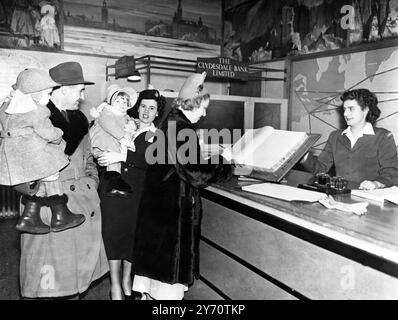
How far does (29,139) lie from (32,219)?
0.51 metres

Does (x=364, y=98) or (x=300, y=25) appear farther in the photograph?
(x=300, y=25)

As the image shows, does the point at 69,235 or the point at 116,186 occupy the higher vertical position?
the point at 116,186

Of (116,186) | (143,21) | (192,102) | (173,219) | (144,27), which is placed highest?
(143,21)

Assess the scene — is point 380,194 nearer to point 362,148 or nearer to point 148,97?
point 362,148

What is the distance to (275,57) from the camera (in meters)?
6.69

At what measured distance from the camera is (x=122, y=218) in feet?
10.1

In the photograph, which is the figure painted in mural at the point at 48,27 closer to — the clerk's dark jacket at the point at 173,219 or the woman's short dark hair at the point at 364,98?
the clerk's dark jacket at the point at 173,219

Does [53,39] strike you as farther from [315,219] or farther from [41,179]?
[315,219]

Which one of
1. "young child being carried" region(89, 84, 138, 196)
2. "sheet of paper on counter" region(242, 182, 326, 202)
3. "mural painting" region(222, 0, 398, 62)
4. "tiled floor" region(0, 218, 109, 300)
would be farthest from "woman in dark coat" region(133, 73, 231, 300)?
"mural painting" region(222, 0, 398, 62)

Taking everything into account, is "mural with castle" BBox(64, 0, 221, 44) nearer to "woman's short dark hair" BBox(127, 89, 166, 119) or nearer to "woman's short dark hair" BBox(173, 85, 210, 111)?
"woman's short dark hair" BBox(127, 89, 166, 119)

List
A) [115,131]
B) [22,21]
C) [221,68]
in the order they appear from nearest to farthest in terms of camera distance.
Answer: [115,131]
[221,68]
[22,21]

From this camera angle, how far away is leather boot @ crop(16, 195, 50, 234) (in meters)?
2.33

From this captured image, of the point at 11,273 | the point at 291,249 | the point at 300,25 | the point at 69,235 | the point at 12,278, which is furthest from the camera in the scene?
the point at 300,25

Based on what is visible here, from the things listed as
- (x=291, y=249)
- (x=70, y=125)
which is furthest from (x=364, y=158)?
(x=70, y=125)
